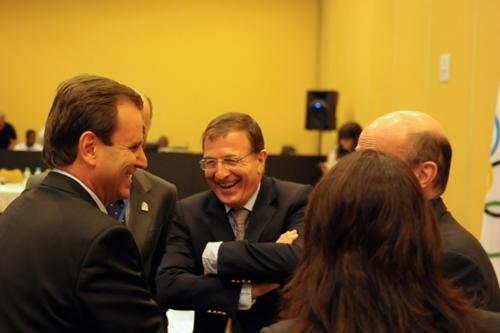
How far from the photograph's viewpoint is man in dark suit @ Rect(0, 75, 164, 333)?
5.05ft

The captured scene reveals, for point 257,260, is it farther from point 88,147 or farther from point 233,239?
point 88,147

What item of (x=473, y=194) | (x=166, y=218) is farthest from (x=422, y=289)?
(x=473, y=194)

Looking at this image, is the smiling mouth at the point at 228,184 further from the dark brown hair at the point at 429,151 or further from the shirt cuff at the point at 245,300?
the dark brown hair at the point at 429,151

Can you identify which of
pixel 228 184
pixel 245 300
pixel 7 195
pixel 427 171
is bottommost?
pixel 7 195

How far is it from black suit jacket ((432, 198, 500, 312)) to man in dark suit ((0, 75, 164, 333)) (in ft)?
2.39

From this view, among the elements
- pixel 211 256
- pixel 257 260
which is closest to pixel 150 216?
pixel 211 256

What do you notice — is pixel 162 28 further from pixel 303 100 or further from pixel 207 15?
pixel 303 100

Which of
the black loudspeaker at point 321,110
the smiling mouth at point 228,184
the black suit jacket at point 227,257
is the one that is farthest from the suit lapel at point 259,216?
the black loudspeaker at point 321,110

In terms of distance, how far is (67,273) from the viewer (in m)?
1.53

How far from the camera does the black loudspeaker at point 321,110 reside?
10055mm

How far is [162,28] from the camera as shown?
12.9 meters

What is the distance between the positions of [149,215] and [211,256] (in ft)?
1.33

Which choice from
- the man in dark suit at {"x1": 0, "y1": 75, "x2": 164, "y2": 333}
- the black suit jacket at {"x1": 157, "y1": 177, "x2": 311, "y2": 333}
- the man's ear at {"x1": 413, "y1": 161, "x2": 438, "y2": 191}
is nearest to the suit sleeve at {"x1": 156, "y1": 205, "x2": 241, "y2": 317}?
the black suit jacket at {"x1": 157, "y1": 177, "x2": 311, "y2": 333}

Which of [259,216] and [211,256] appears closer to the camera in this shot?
[211,256]
